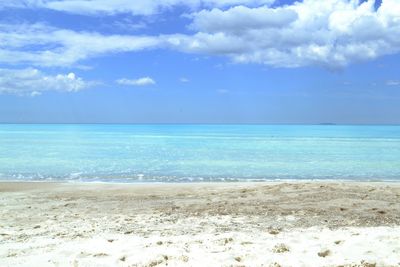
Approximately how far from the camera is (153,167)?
86.2 ft

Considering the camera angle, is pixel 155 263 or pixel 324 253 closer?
pixel 155 263

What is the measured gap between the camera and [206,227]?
9.21 metres

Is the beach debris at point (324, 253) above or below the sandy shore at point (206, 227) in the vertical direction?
above

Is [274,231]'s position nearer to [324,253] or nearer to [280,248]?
[280,248]

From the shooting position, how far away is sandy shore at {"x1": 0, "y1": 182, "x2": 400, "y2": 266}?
6.74 metres

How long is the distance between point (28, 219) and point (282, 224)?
615cm

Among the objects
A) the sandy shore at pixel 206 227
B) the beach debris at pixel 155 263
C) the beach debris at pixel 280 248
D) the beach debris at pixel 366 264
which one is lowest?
the sandy shore at pixel 206 227

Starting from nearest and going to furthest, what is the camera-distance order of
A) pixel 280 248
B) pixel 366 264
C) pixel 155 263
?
pixel 366 264
pixel 155 263
pixel 280 248

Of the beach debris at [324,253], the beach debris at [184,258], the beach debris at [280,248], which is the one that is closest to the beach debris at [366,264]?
the beach debris at [324,253]

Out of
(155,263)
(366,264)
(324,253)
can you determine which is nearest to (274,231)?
(324,253)

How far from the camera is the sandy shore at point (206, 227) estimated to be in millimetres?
6742

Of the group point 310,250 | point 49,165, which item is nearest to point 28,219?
point 310,250

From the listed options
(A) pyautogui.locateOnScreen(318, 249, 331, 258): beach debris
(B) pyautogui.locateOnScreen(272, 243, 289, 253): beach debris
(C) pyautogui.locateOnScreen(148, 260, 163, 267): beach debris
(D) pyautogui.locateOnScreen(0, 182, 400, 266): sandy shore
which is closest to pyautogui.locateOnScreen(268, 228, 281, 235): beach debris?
(D) pyautogui.locateOnScreen(0, 182, 400, 266): sandy shore

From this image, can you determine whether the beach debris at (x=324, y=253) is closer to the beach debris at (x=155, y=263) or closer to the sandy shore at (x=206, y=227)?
the sandy shore at (x=206, y=227)
